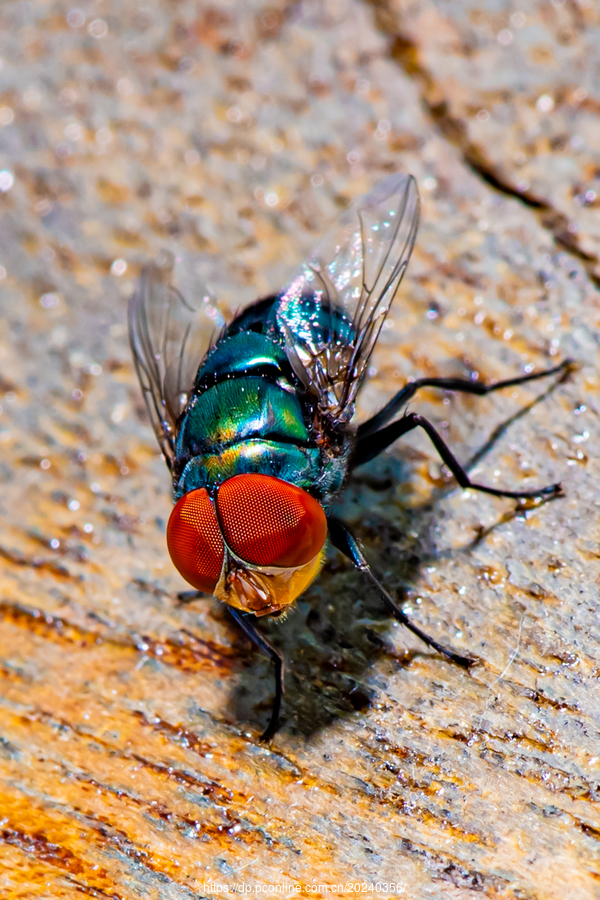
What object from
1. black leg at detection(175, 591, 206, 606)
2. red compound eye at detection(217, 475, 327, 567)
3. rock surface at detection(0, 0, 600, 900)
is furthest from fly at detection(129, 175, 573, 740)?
black leg at detection(175, 591, 206, 606)

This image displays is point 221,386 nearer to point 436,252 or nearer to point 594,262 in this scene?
point 436,252

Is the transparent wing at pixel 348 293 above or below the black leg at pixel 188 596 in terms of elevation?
above

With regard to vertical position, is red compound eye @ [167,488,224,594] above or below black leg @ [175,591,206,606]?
above

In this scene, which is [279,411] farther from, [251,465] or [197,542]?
[197,542]

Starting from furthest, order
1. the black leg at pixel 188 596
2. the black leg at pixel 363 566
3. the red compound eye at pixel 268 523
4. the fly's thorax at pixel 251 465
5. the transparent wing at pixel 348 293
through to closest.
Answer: the black leg at pixel 188 596 < the transparent wing at pixel 348 293 < the black leg at pixel 363 566 < the fly's thorax at pixel 251 465 < the red compound eye at pixel 268 523

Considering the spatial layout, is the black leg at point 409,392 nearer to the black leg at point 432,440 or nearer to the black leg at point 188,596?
the black leg at point 432,440

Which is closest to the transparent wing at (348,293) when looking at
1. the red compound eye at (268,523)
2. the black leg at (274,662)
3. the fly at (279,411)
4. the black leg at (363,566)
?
the fly at (279,411)

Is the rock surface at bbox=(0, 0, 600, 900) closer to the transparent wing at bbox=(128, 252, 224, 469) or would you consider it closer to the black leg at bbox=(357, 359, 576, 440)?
the black leg at bbox=(357, 359, 576, 440)
